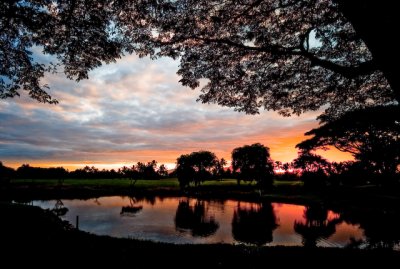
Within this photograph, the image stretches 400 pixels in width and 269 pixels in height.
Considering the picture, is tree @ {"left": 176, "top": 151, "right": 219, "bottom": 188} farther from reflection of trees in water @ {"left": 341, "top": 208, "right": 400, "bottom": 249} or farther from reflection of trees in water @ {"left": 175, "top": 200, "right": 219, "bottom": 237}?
reflection of trees in water @ {"left": 341, "top": 208, "right": 400, "bottom": 249}

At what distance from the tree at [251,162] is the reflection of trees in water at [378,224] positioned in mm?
61973

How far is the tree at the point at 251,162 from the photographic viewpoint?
114 metres

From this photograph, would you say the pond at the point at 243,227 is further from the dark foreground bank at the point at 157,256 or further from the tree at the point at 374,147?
the dark foreground bank at the point at 157,256

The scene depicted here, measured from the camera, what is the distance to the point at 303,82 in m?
11.6

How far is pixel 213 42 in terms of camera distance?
34.4 ft

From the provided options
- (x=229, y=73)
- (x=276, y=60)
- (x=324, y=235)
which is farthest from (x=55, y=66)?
(x=324, y=235)

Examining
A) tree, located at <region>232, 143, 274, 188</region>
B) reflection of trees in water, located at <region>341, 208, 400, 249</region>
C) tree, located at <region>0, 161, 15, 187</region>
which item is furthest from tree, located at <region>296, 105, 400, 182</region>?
tree, located at <region>232, 143, 274, 188</region>

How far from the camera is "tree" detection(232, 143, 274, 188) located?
114m

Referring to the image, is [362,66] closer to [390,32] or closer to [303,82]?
[390,32]

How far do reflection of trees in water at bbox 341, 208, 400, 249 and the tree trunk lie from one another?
26683 millimetres

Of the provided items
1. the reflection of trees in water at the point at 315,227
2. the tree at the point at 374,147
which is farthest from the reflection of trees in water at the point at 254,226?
the tree at the point at 374,147

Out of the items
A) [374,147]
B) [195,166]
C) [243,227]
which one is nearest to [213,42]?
[374,147]

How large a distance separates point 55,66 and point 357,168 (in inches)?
1217

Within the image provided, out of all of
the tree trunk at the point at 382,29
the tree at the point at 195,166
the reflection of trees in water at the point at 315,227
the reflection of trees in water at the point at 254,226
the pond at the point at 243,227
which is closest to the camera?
the tree trunk at the point at 382,29
